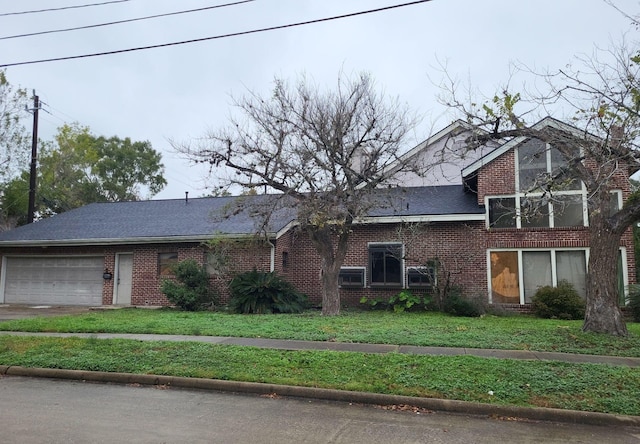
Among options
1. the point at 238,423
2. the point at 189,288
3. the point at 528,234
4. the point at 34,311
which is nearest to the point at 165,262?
the point at 189,288

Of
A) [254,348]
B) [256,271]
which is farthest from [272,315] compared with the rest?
[254,348]

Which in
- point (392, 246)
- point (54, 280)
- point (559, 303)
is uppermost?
point (392, 246)

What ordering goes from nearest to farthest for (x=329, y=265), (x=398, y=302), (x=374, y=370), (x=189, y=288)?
1. (x=374, y=370)
2. (x=329, y=265)
3. (x=398, y=302)
4. (x=189, y=288)

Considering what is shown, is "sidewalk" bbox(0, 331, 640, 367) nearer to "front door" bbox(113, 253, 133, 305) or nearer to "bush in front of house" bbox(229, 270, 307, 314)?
"bush in front of house" bbox(229, 270, 307, 314)

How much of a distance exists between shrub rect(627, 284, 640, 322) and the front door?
17352mm

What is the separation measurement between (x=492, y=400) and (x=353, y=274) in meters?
11.6

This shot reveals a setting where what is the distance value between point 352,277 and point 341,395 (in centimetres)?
1127

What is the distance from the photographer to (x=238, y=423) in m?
5.32

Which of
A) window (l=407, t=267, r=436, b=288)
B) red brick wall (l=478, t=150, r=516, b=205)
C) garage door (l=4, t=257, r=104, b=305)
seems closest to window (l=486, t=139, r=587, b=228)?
red brick wall (l=478, t=150, r=516, b=205)

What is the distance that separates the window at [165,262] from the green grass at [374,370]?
9192 mm

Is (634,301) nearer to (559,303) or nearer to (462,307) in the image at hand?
(559,303)

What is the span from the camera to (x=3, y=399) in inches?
247

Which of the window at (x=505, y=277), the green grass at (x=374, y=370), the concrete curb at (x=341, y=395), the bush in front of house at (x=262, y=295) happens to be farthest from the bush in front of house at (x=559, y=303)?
the concrete curb at (x=341, y=395)

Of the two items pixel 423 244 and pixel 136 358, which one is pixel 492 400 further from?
pixel 423 244
